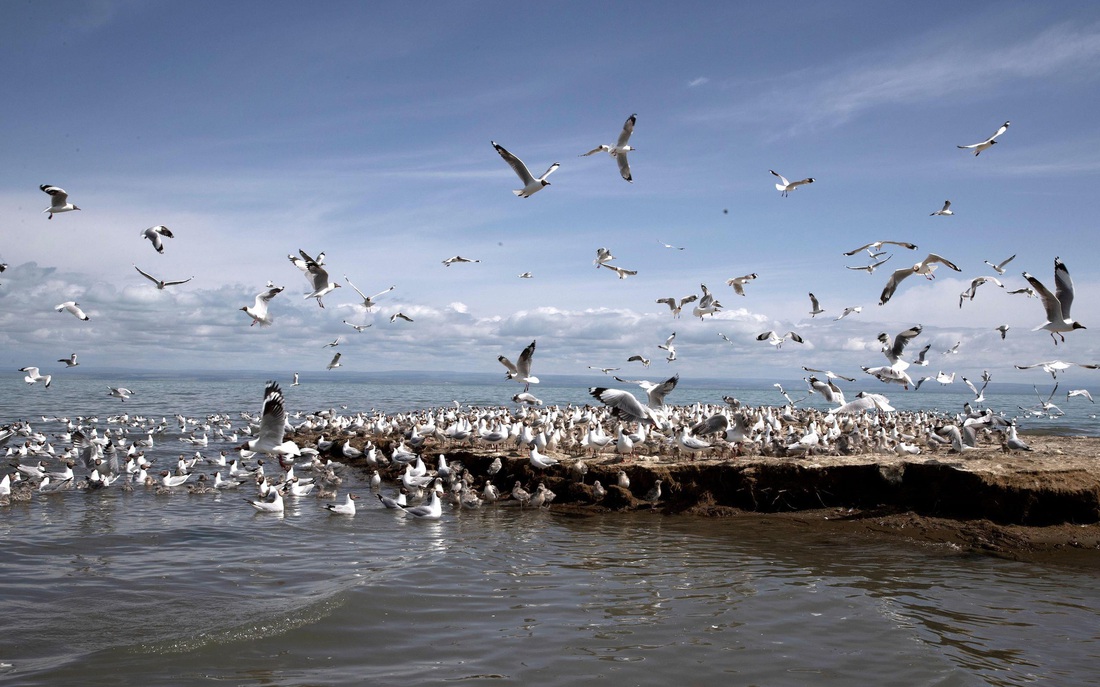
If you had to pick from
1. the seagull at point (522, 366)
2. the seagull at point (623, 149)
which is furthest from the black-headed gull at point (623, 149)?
the seagull at point (522, 366)

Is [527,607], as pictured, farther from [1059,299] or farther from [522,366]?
[1059,299]

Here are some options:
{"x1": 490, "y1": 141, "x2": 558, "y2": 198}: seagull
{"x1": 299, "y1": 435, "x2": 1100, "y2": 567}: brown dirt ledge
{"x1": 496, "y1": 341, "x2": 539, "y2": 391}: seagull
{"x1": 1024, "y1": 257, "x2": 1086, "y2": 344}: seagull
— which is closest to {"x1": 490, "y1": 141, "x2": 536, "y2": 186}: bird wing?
{"x1": 490, "y1": 141, "x2": 558, "y2": 198}: seagull

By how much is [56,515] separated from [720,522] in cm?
1184

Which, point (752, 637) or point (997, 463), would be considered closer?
point (752, 637)

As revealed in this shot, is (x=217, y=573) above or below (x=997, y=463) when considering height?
below

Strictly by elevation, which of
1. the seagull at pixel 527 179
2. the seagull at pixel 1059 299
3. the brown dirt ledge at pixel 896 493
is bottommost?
the brown dirt ledge at pixel 896 493

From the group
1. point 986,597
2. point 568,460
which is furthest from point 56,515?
point 986,597

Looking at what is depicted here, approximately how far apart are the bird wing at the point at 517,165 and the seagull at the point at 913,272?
7109 mm

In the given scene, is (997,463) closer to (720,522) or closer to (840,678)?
(720,522)

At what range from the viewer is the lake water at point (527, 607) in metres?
6.84

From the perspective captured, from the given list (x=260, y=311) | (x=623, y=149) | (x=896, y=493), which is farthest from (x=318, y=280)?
(x=896, y=493)

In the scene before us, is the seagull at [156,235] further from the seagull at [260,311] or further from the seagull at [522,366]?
the seagull at [522,366]

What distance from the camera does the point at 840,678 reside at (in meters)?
6.73

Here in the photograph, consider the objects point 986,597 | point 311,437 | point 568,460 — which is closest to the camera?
point 986,597
